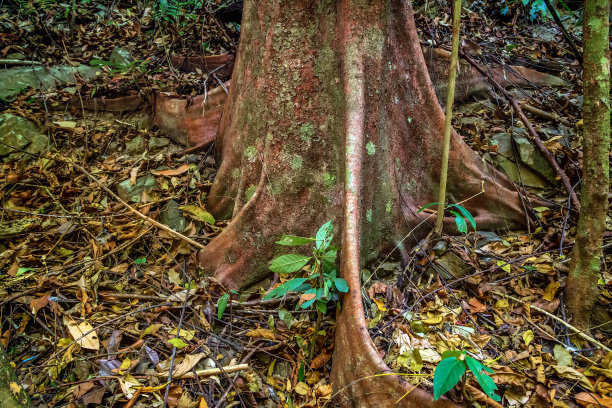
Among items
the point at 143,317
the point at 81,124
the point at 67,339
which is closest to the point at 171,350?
the point at 143,317

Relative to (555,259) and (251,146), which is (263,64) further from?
(555,259)

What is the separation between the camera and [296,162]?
9.18 ft

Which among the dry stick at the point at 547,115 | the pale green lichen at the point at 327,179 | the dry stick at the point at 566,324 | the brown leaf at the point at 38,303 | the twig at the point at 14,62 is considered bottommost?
the brown leaf at the point at 38,303

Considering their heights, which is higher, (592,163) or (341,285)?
(592,163)

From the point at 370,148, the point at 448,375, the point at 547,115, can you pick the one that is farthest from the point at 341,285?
the point at 547,115

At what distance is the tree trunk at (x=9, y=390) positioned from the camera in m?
1.46

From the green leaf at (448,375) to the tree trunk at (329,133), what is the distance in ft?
2.84

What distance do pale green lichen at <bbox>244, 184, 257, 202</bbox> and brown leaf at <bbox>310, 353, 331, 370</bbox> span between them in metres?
1.24

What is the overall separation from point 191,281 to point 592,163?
2.64m

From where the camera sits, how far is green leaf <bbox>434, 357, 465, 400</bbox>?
1.58 m

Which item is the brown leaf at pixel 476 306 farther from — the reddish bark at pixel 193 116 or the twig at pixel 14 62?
the twig at pixel 14 62


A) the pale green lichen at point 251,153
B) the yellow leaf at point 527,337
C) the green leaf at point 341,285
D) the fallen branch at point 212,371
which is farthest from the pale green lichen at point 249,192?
the yellow leaf at point 527,337

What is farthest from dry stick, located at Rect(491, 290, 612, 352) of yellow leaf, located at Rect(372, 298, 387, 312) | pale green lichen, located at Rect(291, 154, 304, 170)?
pale green lichen, located at Rect(291, 154, 304, 170)

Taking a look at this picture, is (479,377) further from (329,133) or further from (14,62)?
(14,62)
